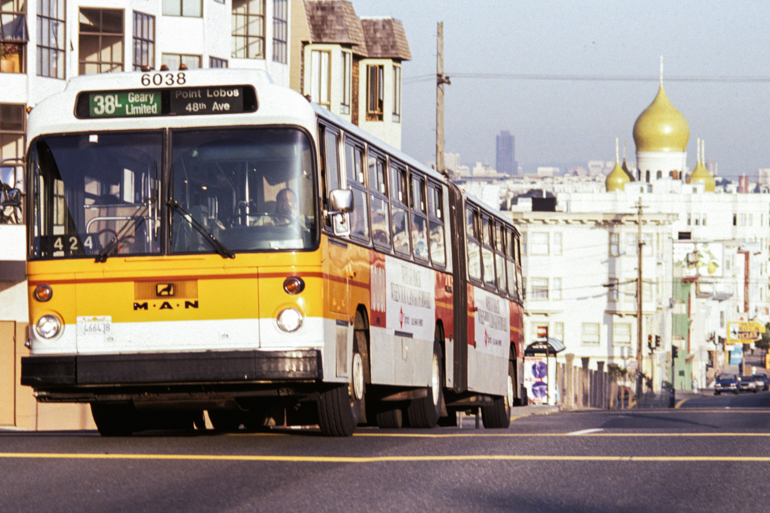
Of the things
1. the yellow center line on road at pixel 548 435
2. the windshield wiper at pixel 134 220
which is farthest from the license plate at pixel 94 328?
the yellow center line on road at pixel 548 435

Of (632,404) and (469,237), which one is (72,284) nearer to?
(469,237)

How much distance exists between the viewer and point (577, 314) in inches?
3607

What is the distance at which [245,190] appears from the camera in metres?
11.9

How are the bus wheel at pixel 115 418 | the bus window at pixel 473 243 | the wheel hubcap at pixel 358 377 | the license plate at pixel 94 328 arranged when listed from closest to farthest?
the license plate at pixel 94 328
the wheel hubcap at pixel 358 377
the bus wheel at pixel 115 418
the bus window at pixel 473 243

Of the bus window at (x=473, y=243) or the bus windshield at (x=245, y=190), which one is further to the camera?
the bus window at (x=473, y=243)

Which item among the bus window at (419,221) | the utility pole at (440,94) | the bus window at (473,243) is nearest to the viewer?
the bus window at (419,221)

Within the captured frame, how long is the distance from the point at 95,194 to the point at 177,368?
1.72 metres

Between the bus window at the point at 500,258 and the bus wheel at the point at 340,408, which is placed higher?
the bus window at the point at 500,258

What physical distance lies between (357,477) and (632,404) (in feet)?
236

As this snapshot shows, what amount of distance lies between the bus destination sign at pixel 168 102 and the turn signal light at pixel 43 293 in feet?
5.18

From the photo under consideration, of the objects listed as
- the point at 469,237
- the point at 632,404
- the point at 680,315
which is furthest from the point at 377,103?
the point at 680,315

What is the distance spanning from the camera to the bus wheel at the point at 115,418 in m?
13.6

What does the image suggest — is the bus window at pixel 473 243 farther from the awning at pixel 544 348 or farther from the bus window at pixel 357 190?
the awning at pixel 544 348

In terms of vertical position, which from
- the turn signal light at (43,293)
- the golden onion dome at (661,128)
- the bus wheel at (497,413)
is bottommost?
the bus wheel at (497,413)
